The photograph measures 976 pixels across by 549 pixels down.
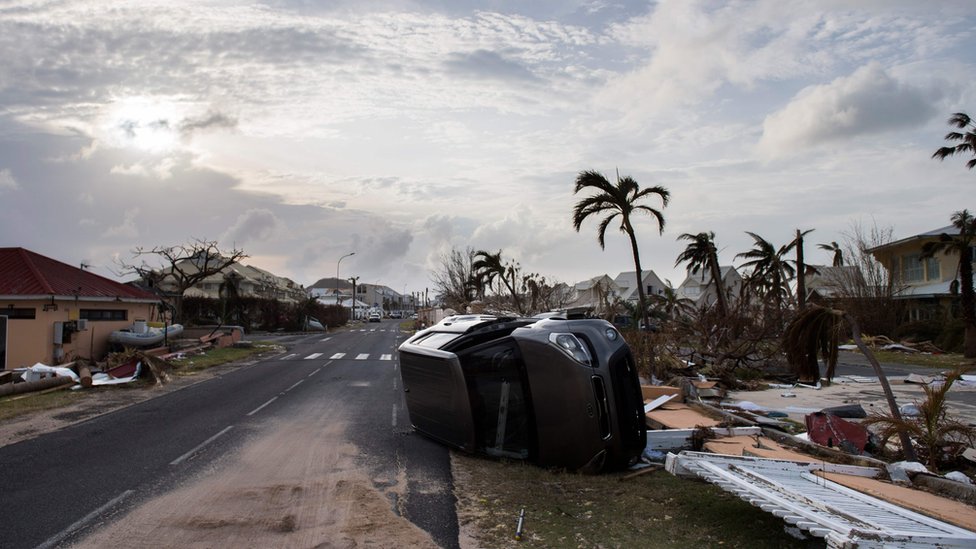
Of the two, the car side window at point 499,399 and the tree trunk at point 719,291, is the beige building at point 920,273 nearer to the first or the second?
the tree trunk at point 719,291

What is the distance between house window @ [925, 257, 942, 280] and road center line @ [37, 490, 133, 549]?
140 feet

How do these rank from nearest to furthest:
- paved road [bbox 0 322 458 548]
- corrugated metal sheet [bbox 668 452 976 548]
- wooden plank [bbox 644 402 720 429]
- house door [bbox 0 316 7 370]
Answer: corrugated metal sheet [bbox 668 452 976 548]
paved road [bbox 0 322 458 548]
wooden plank [bbox 644 402 720 429]
house door [bbox 0 316 7 370]

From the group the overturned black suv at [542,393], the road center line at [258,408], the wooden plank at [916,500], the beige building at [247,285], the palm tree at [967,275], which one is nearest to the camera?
the wooden plank at [916,500]

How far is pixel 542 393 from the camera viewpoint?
8375 millimetres

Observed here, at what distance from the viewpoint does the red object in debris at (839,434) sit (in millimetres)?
9070

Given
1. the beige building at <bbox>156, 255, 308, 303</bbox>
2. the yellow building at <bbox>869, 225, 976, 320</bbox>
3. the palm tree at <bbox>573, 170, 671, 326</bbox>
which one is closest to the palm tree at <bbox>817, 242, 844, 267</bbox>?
the yellow building at <bbox>869, 225, 976, 320</bbox>

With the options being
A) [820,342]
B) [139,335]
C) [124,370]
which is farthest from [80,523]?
[139,335]

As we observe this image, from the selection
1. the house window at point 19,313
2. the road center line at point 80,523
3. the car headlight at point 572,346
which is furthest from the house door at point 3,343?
the car headlight at point 572,346

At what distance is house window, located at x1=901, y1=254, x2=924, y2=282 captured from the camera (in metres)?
39.7

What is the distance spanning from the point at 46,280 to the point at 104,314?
327 cm

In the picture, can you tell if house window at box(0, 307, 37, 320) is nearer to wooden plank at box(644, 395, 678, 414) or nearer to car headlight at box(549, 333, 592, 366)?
wooden plank at box(644, 395, 678, 414)

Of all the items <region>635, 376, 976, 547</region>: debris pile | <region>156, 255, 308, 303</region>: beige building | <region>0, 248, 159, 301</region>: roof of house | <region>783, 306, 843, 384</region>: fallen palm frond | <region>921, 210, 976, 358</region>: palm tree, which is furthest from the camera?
<region>156, 255, 308, 303</region>: beige building

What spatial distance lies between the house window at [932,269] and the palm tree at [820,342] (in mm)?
36749

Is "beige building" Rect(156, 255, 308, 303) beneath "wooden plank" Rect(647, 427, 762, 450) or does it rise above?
above
